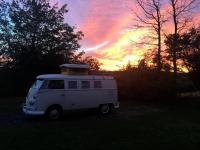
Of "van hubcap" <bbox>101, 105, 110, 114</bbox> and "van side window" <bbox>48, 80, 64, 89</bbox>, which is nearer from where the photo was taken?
"van side window" <bbox>48, 80, 64, 89</bbox>

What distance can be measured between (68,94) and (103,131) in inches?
181

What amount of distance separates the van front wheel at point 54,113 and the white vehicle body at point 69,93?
223mm

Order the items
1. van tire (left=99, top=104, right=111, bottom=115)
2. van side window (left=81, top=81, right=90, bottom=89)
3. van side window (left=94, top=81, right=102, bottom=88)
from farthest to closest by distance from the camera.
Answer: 1. van tire (left=99, top=104, right=111, bottom=115)
2. van side window (left=94, top=81, right=102, bottom=88)
3. van side window (left=81, top=81, right=90, bottom=89)

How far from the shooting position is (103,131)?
16.6 meters

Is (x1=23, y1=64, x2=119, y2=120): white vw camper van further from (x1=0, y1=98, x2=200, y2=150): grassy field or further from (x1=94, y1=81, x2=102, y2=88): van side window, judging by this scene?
(x1=0, y1=98, x2=200, y2=150): grassy field

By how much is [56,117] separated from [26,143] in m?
6.16

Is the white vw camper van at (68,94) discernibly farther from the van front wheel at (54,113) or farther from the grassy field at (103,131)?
the grassy field at (103,131)

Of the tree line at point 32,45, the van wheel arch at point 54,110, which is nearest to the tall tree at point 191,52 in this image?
the tree line at point 32,45

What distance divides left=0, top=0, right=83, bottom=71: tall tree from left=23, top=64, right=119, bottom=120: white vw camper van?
1437 centimetres

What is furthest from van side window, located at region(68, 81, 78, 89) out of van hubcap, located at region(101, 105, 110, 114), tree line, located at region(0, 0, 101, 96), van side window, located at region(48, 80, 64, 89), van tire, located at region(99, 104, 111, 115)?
tree line, located at region(0, 0, 101, 96)

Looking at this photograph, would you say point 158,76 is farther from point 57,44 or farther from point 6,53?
point 6,53

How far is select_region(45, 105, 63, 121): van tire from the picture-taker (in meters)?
19.7

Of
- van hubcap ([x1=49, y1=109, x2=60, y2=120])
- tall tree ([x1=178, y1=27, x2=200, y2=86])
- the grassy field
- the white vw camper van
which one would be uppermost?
tall tree ([x1=178, y1=27, x2=200, y2=86])

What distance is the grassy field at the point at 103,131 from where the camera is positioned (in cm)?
1400
